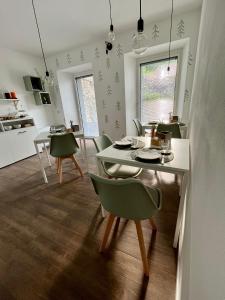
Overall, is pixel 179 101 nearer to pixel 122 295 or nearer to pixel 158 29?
pixel 158 29

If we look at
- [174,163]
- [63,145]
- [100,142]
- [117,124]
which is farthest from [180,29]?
[63,145]

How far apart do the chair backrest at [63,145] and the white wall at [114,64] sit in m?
1.78

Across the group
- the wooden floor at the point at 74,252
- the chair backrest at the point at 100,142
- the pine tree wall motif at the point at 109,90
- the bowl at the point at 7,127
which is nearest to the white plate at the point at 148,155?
the chair backrest at the point at 100,142

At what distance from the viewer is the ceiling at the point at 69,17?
6.75 feet

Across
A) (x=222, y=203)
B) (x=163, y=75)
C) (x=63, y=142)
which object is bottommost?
(x=63, y=142)

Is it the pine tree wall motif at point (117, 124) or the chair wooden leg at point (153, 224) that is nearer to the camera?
the chair wooden leg at point (153, 224)

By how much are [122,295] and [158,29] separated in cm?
385

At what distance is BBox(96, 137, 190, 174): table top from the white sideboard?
285 centimetres

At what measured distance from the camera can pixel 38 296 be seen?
103 cm

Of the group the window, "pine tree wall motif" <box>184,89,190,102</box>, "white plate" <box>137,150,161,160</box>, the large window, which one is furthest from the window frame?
"white plate" <box>137,150,161,160</box>

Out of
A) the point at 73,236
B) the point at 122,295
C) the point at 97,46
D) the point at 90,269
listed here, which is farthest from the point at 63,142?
the point at 97,46

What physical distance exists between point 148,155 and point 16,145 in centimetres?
334

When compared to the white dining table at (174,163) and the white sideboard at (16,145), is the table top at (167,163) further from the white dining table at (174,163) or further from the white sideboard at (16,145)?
the white sideboard at (16,145)

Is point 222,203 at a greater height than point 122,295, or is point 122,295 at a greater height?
point 222,203
